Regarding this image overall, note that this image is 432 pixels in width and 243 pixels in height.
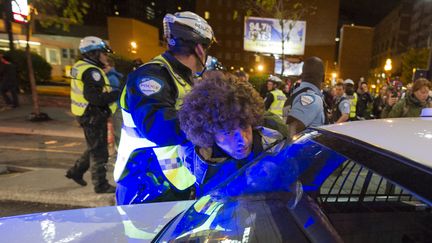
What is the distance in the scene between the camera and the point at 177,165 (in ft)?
6.13

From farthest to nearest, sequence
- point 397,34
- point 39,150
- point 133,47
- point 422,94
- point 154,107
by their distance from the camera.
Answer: point 397,34 < point 133,47 < point 39,150 < point 422,94 < point 154,107

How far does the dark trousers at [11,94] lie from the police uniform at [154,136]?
1120 cm

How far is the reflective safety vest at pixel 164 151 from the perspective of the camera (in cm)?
184

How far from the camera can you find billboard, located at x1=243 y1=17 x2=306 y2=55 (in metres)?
23.6

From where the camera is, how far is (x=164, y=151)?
183cm

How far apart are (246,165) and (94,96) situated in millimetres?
2913

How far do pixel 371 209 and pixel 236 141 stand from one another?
737mm

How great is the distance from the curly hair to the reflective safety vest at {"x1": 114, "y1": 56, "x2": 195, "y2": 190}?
29 centimetres

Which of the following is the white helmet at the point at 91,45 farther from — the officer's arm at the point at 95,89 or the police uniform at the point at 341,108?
the police uniform at the point at 341,108

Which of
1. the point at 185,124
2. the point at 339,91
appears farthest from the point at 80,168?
the point at 339,91

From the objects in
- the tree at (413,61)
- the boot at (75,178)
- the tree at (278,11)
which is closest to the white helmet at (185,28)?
the boot at (75,178)

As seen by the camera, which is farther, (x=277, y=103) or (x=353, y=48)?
(x=353, y=48)

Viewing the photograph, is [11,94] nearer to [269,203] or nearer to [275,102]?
[275,102]

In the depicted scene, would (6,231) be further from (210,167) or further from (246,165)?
(246,165)
